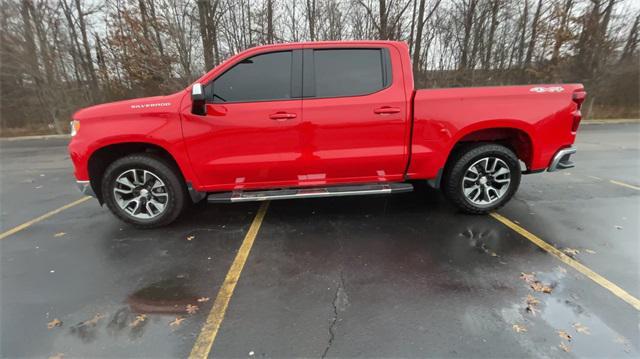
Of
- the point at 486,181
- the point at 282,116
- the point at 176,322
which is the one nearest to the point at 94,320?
the point at 176,322

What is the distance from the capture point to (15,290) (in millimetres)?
3047

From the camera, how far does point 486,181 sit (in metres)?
4.27

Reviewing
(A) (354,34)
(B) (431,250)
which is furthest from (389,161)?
(A) (354,34)

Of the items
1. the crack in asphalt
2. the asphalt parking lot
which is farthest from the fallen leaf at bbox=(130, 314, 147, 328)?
the crack in asphalt

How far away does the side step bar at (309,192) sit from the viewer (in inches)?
153

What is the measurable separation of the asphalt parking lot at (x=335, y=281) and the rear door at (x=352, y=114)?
2.53 feet

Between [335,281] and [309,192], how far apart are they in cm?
128

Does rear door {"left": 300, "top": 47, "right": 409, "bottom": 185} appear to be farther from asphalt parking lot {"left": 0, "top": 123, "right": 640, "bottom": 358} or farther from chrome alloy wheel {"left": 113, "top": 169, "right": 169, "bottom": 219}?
chrome alloy wheel {"left": 113, "top": 169, "right": 169, "bottom": 219}

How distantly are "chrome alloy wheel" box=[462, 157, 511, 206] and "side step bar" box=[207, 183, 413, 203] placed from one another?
0.86 metres

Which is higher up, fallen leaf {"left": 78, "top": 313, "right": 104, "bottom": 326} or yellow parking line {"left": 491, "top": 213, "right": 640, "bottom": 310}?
yellow parking line {"left": 491, "top": 213, "right": 640, "bottom": 310}

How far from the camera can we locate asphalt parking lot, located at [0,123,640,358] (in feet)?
7.59

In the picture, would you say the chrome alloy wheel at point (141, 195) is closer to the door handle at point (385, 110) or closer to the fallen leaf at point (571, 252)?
the door handle at point (385, 110)

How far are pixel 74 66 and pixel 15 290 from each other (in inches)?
771

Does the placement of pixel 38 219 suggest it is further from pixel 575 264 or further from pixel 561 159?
pixel 561 159
